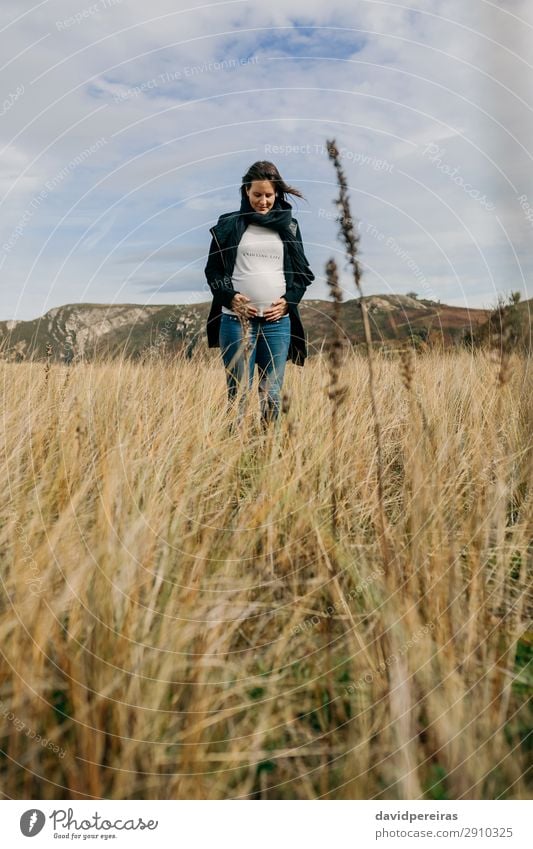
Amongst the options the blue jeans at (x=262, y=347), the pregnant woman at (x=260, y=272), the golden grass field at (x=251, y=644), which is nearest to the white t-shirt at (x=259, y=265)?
the pregnant woman at (x=260, y=272)

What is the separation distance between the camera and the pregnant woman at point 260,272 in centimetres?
347

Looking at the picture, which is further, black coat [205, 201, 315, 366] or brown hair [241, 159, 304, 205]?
black coat [205, 201, 315, 366]

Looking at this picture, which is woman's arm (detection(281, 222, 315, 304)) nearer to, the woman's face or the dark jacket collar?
the dark jacket collar

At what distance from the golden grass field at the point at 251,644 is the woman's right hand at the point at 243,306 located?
123 centimetres

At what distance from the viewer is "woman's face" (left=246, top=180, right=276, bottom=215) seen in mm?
3369

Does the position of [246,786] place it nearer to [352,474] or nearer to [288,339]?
[352,474]

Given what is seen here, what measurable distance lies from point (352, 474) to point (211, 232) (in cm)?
195

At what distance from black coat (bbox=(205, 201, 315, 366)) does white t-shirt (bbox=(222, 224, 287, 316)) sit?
0.14 feet
